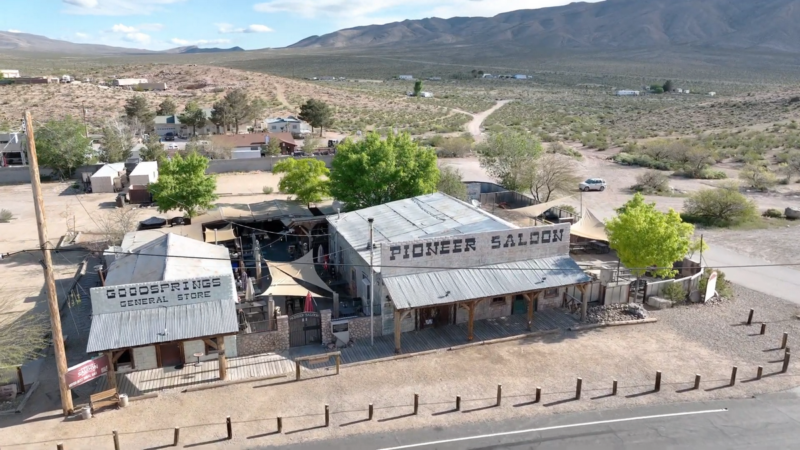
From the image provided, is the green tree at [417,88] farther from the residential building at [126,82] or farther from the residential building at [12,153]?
the residential building at [12,153]

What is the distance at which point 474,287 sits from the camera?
22.1m

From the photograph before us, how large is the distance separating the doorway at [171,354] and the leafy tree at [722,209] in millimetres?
32868

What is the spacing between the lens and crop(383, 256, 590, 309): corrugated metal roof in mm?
21406

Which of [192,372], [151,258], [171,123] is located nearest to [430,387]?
[192,372]

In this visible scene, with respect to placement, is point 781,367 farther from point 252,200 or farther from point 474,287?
point 252,200

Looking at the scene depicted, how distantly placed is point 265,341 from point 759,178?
44.4 metres

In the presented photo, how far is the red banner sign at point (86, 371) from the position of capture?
1723 centimetres

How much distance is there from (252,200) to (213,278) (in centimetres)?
2559

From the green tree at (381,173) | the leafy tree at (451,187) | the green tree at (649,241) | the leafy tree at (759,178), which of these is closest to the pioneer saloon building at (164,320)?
the green tree at (381,173)

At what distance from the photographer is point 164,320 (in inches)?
755

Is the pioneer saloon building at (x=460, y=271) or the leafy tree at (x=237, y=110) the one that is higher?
the leafy tree at (x=237, y=110)

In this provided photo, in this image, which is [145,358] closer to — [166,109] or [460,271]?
[460,271]

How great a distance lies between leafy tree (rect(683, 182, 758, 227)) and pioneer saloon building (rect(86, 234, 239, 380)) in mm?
31703

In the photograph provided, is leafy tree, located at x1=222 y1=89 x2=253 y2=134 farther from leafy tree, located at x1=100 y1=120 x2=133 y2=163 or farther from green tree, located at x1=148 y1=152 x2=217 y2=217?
green tree, located at x1=148 y1=152 x2=217 y2=217
